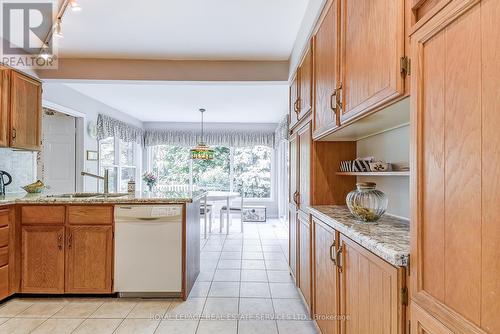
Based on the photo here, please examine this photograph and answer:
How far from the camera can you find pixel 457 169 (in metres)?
0.66

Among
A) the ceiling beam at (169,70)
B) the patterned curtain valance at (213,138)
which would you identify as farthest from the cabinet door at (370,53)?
the patterned curtain valance at (213,138)

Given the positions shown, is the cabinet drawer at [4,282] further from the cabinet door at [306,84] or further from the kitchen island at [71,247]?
the cabinet door at [306,84]

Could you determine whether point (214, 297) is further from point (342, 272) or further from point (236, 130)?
point (236, 130)


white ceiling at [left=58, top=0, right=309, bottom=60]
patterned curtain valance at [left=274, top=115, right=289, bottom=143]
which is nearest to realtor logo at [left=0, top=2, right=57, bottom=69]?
white ceiling at [left=58, top=0, right=309, bottom=60]

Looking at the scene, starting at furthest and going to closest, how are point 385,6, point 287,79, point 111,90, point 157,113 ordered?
point 157,113, point 111,90, point 287,79, point 385,6

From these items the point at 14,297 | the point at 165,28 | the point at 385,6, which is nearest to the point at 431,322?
the point at 385,6

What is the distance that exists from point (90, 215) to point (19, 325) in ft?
2.90

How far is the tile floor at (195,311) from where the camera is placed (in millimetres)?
2066

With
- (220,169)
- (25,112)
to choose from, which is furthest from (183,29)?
(220,169)

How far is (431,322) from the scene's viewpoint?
74 cm

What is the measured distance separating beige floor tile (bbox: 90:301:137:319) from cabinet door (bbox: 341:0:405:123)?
2.20 metres

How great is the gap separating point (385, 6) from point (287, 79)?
7.58 feet

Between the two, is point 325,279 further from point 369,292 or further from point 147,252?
point 147,252

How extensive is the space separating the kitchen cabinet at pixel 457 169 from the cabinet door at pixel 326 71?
2.42ft
